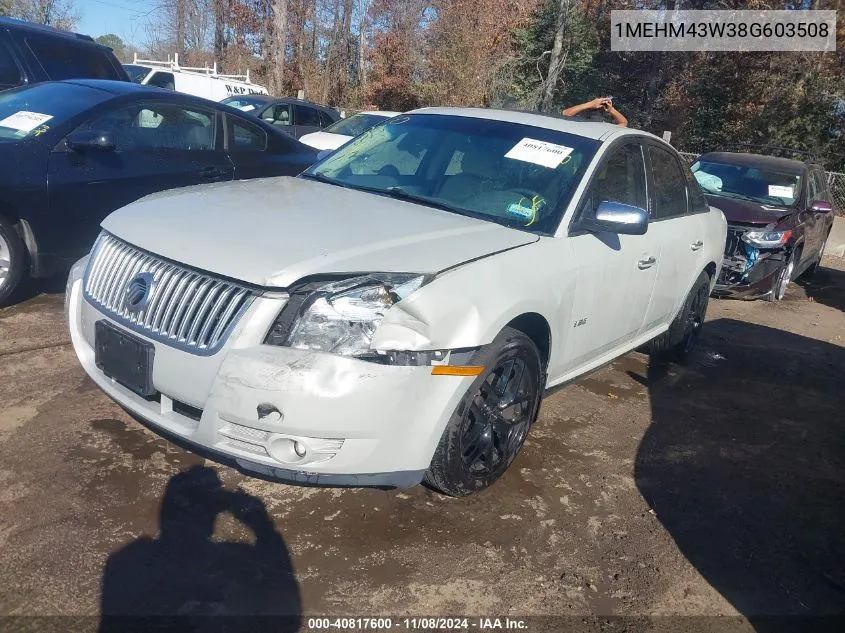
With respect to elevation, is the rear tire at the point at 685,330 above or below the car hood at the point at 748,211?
below

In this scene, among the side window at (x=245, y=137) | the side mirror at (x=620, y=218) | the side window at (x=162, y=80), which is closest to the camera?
the side mirror at (x=620, y=218)

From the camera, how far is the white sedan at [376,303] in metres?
2.63

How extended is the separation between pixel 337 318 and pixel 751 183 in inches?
300

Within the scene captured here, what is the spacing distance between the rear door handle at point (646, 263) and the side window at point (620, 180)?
343 millimetres

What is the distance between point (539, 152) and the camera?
3918mm

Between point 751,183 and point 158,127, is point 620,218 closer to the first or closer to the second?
point 158,127

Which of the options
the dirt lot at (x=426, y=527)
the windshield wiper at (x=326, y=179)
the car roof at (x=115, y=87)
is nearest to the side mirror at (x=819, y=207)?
the dirt lot at (x=426, y=527)

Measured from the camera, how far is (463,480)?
10.3 feet

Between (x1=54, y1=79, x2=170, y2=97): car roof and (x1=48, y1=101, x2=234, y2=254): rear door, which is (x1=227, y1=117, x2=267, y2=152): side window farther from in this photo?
(x1=54, y1=79, x2=170, y2=97): car roof

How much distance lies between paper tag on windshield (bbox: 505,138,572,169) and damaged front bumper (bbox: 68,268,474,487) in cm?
156

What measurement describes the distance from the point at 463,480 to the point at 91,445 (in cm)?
174

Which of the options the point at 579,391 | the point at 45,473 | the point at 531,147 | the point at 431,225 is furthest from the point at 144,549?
the point at 579,391

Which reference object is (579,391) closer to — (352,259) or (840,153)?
(352,259)

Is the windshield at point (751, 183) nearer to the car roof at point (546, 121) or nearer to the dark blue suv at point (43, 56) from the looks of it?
the car roof at point (546, 121)
